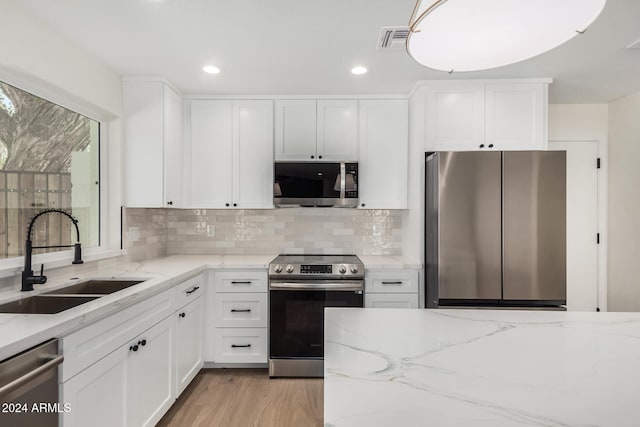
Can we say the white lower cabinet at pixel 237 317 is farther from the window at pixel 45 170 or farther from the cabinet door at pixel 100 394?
the cabinet door at pixel 100 394

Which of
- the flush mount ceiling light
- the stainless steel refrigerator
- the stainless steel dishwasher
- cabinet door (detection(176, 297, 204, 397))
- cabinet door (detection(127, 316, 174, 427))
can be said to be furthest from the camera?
the stainless steel refrigerator

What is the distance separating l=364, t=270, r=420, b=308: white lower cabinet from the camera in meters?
2.75

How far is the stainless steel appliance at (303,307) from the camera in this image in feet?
8.82

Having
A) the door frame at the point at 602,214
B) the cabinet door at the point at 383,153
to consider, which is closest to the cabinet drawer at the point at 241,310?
the cabinet door at the point at 383,153

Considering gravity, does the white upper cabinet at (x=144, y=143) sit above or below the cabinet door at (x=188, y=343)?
above

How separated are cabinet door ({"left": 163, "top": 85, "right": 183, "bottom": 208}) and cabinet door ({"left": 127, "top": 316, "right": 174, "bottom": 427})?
116 centimetres

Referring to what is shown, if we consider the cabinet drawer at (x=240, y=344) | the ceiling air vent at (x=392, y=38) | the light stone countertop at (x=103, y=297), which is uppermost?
the ceiling air vent at (x=392, y=38)

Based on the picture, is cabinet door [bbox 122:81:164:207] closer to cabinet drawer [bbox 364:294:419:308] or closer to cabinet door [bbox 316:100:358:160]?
cabinet door [bbox 316:100:358:160]

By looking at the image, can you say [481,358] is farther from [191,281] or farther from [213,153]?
[213,153]

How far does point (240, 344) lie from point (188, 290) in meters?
0.71

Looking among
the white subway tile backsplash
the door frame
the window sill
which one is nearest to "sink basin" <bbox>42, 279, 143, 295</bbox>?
the window sill

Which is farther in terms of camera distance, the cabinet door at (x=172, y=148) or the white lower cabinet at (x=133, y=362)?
the cabinet door at (x=172, y=148)

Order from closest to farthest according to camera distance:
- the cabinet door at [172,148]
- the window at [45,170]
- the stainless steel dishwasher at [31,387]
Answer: the stainless steel dishwasher at [31,387] < the window at [45,170] < the cabinet door at [172,148]

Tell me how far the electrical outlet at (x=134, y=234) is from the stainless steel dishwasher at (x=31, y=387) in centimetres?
173
